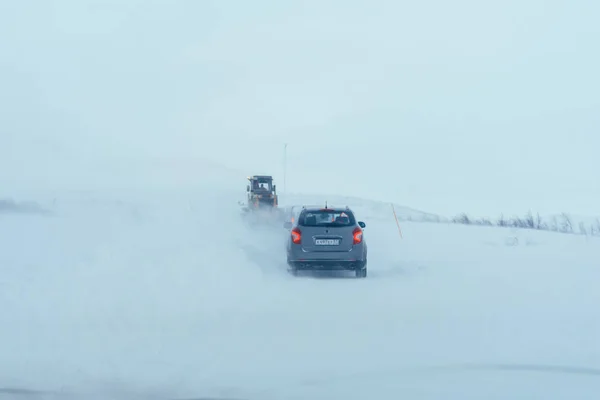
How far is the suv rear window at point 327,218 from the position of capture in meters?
16.5

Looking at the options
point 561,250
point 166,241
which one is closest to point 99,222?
point 166,241

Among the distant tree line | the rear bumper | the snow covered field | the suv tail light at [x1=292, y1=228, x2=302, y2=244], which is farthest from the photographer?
the distant tree line

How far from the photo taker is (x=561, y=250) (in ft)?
79.2

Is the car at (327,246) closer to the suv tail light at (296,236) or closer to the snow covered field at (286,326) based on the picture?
the suv tail light at (296,236)

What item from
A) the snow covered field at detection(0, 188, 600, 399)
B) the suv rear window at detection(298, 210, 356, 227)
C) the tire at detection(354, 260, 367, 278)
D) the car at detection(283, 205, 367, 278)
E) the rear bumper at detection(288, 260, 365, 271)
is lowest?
the snow covered field at detection(0, 188, 600, 399)

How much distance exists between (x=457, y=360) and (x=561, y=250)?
17.4m

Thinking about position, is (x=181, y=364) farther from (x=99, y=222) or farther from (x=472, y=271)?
(x=99, y=222)

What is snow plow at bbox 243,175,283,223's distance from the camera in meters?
34.4

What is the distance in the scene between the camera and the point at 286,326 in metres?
10.1

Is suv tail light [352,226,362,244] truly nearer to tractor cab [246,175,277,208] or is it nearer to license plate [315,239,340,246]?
license plate [315,239,340,246]

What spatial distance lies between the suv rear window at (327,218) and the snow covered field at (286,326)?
4.04 ft

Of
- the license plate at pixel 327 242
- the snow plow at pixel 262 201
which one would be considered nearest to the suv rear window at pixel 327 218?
the license plate at pixel 327 242

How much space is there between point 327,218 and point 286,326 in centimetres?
676

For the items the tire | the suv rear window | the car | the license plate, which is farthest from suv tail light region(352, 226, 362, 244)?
the tire
